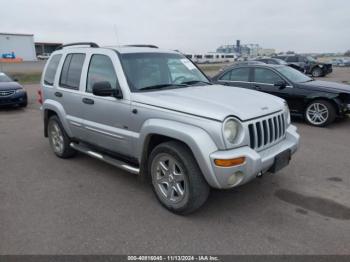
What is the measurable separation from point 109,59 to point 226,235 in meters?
2.70

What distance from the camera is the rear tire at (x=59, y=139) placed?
17.4 ft

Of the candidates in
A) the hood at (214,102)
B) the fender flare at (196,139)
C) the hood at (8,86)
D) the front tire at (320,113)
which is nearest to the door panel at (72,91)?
the hood at (214,102)

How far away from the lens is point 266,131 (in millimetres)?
3438

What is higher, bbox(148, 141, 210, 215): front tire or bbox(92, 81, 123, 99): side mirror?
bbox(92, 81, 123, 99): side mirror

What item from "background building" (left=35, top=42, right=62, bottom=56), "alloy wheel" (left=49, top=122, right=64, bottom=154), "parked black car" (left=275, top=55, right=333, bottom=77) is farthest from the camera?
"background building" (left=35, top=42, right=62, bottom=56)

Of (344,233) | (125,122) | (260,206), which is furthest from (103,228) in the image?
(344,233)

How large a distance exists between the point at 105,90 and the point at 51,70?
2.32m

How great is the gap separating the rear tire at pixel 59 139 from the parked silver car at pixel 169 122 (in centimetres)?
23

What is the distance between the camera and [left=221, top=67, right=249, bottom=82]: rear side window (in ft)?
29.4

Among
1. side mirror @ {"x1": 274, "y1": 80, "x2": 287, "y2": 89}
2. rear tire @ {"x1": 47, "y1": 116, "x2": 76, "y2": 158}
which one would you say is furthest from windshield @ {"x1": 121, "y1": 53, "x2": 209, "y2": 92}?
side mirror @ {"x1": 274, "y1": 80, "x2": 287, "y2": 89}

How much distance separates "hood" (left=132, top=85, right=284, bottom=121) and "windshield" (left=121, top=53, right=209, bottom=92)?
0.23m

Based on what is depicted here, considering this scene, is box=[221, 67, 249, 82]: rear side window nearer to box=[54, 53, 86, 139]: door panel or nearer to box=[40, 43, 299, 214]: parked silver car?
box=[40, 43, 299, 214]: parked silver car

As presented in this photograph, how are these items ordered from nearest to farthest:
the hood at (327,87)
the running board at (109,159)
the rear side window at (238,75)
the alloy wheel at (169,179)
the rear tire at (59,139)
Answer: the alloy wheel at (169,179), the running board at (109,159), the rear tire at (59,139), the hood at (327,87), the rear side window at (238,75)

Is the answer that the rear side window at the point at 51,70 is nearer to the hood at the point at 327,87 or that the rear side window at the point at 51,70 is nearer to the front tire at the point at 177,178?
the front tire at the point at 177,178
